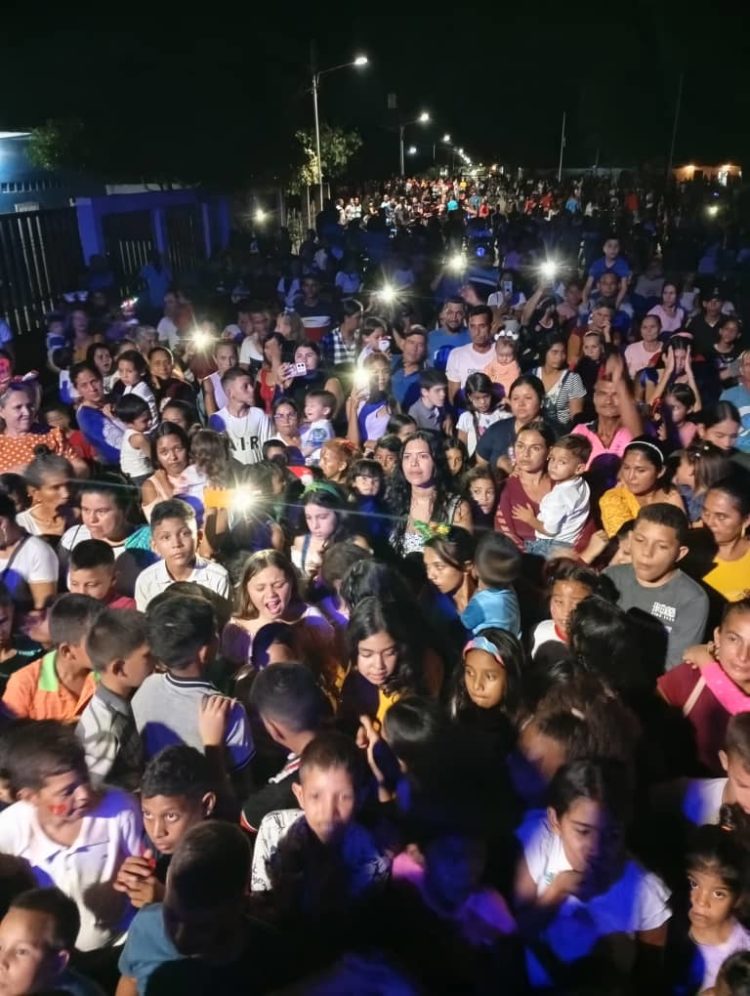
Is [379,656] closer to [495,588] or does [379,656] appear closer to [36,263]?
[495,588]

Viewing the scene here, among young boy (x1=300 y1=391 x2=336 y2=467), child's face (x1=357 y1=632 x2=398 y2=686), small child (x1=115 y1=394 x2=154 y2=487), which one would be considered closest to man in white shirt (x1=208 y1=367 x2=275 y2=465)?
young boy (x1=300 y1=391 x2=336 y2=467)

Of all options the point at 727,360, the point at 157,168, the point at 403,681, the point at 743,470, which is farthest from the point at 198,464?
the point at 157,168

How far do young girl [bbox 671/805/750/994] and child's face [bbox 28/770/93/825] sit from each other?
6.46ft

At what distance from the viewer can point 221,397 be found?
6.41 m

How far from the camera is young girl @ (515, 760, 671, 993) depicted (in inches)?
90.8

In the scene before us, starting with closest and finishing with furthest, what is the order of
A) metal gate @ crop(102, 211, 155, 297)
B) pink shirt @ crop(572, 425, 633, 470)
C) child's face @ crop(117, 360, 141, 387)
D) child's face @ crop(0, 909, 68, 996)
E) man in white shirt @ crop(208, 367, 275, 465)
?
1. child's face @ crop(0, 909, 68, 996)
2. pink shirt @ crop(572, 425, 633, 470)
3. man in white shirt @ crop(208, 367, 275, 465)
4. child's face @ crop(117, 360, 141, 387)
5. metal gate @ crop(102, 211, 155, 297)

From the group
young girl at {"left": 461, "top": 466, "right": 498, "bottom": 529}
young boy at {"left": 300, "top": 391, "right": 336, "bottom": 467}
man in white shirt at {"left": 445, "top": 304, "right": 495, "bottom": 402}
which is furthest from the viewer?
man in white shirt at {"left": 445, "top": 304, "right": 495, "bottom": 402}

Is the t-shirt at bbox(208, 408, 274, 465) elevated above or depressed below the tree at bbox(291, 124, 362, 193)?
below

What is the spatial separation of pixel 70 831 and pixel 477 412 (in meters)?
4.49

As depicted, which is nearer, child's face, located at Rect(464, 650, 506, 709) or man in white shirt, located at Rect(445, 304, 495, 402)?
child's face, located at Rect(464, 650, 506, 709)

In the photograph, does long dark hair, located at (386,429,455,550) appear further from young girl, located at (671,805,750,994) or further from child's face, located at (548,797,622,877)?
young girl, located at (671,805,750,994)

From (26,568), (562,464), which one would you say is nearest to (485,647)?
(562,464)

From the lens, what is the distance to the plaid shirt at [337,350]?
8375 mm

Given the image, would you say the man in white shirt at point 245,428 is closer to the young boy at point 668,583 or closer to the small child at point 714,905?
the young boy at point 668,583
